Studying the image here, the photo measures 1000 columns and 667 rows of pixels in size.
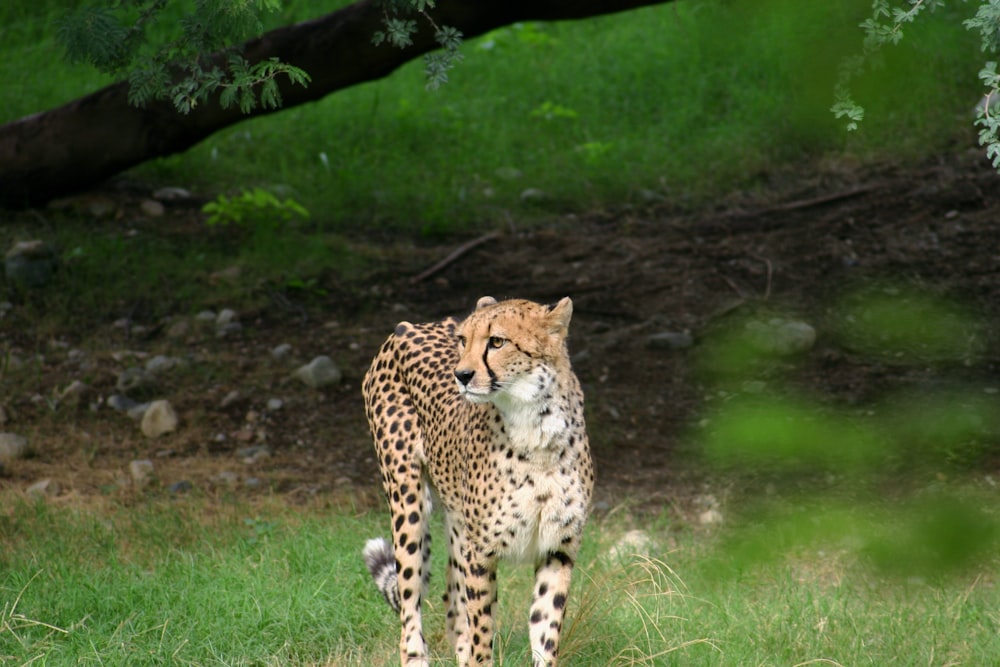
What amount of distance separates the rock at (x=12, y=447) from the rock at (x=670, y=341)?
3.31 metres

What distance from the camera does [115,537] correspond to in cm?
480

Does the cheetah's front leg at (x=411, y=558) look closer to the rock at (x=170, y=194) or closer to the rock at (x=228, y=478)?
the rock at (x=228, y=478)

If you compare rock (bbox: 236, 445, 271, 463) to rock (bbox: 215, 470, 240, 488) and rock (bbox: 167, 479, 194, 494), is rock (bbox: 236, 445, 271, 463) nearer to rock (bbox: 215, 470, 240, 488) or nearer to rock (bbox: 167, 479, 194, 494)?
rock (bbox: 215, 470, 240, 488)

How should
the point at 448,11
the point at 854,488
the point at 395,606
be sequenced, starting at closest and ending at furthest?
the point at 395,606 < the point at 854,488 < the point at 448,11

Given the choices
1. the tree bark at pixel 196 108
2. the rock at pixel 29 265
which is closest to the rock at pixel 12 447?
the rock at pixel 29 265

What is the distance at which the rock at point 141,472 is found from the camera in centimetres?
541

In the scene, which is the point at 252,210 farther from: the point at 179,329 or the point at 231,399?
the point at 231,399

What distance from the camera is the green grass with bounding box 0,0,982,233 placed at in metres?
8.66

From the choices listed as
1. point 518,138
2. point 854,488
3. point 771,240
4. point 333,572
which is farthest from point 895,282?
point 333,572

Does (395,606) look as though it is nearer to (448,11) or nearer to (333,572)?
(333,572)

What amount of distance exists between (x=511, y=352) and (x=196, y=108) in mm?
4046

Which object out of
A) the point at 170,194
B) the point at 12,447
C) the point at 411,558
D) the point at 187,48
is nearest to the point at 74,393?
the point at 12,447

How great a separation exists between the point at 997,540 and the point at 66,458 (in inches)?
162

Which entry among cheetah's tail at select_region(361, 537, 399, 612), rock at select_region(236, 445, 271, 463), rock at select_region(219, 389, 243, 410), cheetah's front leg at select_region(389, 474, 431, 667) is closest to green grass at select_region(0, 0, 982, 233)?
rock at select_region(219, 389, 243, 410)
